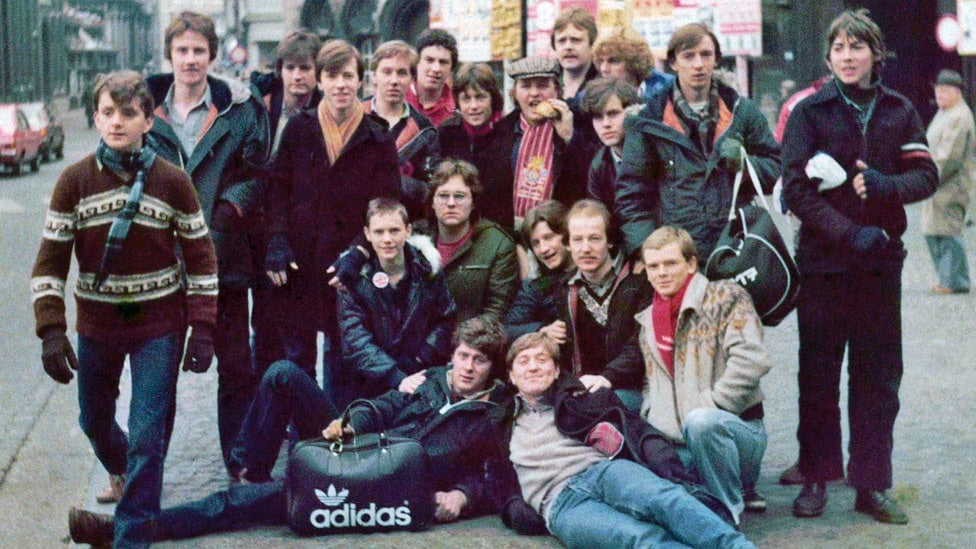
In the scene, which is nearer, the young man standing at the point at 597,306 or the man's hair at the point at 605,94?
the young man standing at the point at 597,306

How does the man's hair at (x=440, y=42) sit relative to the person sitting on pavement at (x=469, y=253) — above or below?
above

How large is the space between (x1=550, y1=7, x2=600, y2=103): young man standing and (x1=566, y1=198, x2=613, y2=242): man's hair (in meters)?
1.20

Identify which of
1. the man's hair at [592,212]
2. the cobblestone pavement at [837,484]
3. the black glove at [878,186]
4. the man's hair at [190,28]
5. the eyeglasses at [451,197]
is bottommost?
the cobblestone pavement at [837,484]

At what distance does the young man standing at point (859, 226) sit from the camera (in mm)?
6457

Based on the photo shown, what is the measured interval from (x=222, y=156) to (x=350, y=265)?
2.50 feet

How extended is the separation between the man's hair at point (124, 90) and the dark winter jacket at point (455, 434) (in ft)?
5.24

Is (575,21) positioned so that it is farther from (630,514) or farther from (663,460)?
(630,514)

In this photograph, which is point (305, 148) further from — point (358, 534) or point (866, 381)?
point (866, 381)

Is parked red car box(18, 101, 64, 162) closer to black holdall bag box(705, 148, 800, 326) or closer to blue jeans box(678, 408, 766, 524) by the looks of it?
black holdall bag box(705, 148, 800, 326)

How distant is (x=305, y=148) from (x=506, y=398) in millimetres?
1617

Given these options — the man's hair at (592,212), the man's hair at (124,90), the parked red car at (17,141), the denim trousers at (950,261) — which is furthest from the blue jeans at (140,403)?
the parked red car at (17,141)

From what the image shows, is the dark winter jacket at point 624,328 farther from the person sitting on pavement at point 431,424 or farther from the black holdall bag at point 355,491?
the black holdall bag at point 355,491

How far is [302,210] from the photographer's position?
7.48 m

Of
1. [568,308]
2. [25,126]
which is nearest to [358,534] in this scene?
[568,308]
